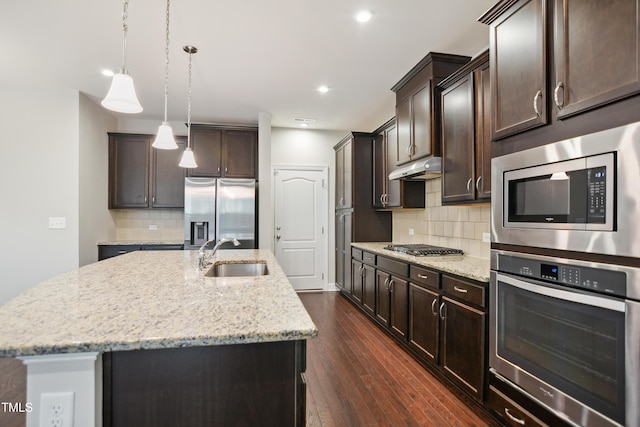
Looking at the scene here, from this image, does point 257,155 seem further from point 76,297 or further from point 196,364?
point 196,364

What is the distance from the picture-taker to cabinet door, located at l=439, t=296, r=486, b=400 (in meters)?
1.97

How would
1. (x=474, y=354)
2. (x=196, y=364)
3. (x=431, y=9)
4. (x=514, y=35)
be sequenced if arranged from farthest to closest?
(x=431, y=9)
(x=474, y=354)
(x=514, y=35)
(x=196, y=364)

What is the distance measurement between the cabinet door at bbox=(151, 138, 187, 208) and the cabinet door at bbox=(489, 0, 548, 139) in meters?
4.11

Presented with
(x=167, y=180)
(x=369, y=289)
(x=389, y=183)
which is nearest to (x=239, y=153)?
(x=167, y=180)

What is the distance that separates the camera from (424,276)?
2607mm

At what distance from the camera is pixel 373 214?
4.56 meters

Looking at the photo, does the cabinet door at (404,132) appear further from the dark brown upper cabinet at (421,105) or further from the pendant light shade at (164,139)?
the pendant light shade at (164,139)

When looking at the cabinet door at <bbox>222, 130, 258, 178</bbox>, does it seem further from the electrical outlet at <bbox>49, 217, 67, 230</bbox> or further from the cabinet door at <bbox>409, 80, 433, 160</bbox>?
the cabinet door at <bbox>409, 80, 433, 160</bbox>

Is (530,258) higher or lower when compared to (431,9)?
lower

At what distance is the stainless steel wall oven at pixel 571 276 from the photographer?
1155mm

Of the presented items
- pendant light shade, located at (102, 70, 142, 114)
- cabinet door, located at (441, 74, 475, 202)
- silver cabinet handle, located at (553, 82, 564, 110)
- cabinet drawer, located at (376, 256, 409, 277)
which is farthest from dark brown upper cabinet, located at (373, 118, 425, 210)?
pendant light shade, located at (102, 70, 142, 114)

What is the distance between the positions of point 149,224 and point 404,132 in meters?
3.92

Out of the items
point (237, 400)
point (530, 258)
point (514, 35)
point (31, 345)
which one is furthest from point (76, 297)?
point (514, 35)

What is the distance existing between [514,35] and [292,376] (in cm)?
194
